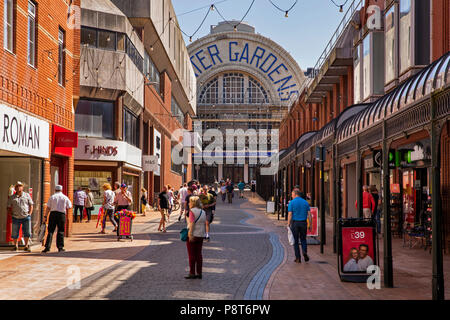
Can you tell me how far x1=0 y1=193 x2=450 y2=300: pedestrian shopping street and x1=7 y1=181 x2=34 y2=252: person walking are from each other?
56cm

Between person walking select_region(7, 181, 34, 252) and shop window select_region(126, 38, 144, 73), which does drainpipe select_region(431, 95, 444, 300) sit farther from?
shop window select_region(126, 38, 144, 73)

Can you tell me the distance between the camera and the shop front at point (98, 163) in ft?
94.6

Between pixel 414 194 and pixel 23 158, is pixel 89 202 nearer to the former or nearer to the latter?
pixel 23 158

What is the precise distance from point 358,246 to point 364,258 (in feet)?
0.79

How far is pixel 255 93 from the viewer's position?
9000cm

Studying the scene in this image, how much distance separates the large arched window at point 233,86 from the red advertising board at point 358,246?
3140 inches

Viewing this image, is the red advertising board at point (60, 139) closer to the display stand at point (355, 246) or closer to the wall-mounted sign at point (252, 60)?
the display stand at point (355, 246)

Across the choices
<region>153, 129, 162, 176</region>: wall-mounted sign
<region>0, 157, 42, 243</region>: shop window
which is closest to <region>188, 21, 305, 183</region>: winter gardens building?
<region>153, 129, 162, 176</region>: wall-mounted sign

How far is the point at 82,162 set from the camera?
1166 inches

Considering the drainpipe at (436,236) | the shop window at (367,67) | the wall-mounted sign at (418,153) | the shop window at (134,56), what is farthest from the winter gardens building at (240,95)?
the drainpipe at (436,236)

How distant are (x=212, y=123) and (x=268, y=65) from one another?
12149 millimetres

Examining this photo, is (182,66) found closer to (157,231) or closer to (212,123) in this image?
(212,123)

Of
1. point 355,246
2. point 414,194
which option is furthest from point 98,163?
point 355,246
